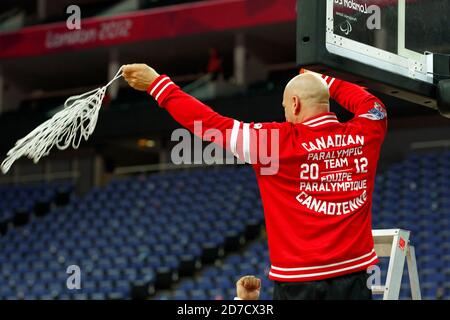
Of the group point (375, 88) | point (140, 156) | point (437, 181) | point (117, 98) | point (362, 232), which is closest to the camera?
point (362, 232)

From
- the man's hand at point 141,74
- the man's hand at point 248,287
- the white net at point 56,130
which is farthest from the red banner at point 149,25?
the man's hand at point 141,74

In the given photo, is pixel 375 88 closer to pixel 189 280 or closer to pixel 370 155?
pixel 370 155

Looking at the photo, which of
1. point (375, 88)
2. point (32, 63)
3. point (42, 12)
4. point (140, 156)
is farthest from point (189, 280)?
point (375, 88)

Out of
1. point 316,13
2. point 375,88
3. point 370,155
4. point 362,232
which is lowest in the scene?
point 362,232

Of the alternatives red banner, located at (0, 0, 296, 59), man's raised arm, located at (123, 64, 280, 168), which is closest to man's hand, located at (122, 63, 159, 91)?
man's raised arm, located at (123, 64, 280, 168)

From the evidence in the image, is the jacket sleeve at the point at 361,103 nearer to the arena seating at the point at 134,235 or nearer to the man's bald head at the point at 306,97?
the man's bald head at the point at 306,97

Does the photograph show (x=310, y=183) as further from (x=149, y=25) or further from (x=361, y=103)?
(x=149, y=25)

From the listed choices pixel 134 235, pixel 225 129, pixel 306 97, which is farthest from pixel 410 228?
pixel 225 129

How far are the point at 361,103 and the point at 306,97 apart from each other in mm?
394

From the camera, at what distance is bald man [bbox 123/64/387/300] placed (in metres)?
3.90

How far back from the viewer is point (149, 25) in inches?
861

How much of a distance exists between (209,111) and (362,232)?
0.88m

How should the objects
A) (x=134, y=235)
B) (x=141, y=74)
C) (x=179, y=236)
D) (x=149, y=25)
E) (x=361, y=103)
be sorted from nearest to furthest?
(x=141, y=74) < (x=361, y=103) < (x=179, y=236) < (x=134, y=235) < (x=149, y=25)

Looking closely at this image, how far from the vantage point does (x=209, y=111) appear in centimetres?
407
